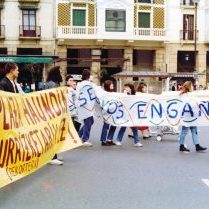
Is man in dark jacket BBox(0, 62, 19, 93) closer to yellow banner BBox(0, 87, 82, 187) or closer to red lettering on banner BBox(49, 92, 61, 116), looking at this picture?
yellow banner BBox(0, 87, 82, 187)

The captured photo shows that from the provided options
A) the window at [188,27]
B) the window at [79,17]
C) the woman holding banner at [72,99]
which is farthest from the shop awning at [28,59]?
the woman holding banner at [72,99]

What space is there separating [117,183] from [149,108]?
506 cm

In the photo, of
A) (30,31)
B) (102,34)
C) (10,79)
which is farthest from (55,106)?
(30,31)

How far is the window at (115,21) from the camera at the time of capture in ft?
150

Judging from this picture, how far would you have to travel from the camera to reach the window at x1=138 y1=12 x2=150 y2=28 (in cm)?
4666

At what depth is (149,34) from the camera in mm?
46031

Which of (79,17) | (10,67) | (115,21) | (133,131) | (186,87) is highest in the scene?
(79,17)

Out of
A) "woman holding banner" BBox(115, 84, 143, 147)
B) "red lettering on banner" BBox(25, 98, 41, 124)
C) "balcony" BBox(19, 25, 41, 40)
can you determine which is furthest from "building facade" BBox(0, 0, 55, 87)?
"red lettering on banner" BBox(25, 98, 41, 124)

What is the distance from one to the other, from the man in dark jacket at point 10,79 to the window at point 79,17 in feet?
121

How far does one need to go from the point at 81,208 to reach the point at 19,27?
130ft

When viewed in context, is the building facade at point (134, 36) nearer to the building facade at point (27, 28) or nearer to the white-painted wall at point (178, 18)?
the white-painted wall at point (178, 18)

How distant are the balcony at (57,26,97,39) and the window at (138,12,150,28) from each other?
13.2 ft

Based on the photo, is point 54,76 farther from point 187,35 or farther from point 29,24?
point 187,35

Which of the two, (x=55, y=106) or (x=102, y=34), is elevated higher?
(x=102, y=34)
